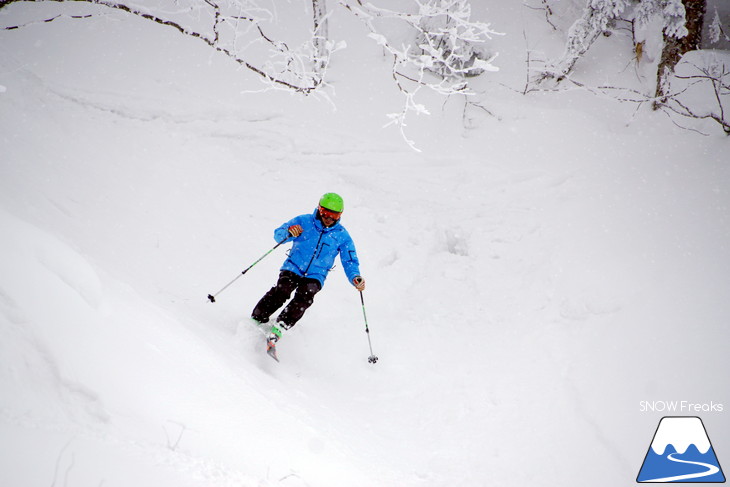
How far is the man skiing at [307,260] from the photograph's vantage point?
5.64 metres

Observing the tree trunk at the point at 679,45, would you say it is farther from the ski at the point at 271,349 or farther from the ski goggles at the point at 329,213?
the ski at the point at 271,349

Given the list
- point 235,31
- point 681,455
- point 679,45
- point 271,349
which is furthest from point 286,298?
point 679,45

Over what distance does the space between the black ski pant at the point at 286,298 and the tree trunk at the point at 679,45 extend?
8.14 m

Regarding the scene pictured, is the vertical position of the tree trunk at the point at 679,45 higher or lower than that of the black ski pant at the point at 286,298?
higher

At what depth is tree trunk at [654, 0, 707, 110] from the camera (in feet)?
28.5

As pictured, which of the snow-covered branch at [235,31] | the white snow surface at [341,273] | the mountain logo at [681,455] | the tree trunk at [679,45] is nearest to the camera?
the white snow surface at [341,273]

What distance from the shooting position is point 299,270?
231 inches

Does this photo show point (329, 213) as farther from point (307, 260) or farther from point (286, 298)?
point (286, 298)

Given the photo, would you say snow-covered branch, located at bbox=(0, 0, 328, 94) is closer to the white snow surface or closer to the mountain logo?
the white snow surface

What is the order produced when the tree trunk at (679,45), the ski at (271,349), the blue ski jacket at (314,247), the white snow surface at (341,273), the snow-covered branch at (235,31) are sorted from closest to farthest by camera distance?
the white snow surface at (341,273), the snow-covered branch at (235,31), the ski at (271,349), the blue ski jacket at (314,247), the tree trunk at (679,45)

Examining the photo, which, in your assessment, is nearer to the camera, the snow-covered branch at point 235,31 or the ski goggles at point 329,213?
the snow-covered branch at point 235,31

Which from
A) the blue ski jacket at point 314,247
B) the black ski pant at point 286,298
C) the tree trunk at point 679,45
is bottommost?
the black ski pant at point 286,298

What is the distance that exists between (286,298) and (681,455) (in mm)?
4837

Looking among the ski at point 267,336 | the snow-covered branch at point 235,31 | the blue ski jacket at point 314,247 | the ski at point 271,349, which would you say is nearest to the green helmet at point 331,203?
the blue ski jacket at point 314,247
